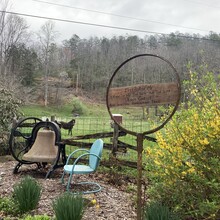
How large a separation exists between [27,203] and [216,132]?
1.93 metres

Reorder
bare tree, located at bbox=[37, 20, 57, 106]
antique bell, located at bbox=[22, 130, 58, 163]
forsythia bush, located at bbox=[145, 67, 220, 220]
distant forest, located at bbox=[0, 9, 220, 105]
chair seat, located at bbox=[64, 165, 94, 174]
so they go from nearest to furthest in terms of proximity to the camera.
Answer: forsythia bush, located at bbox=[145, 67, 220, 220]
chair seat, located at bbox=[64, 165, 94, 174]
antique bell, located at bbox=[22, 130, 58, 163]
distant forest, located at bbox=[0, 9, 220, 105]
bare tree, located at bbox=[37, 20, 57, 106]

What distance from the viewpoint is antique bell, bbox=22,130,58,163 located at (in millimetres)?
4670

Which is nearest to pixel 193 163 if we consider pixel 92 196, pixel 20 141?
pixel 92 196

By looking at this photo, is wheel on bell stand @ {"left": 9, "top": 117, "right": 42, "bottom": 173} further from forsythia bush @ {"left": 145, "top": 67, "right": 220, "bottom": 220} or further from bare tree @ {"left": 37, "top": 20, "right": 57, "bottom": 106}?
bare tree @ {"left": 37, "top": 20, "right": 57, "bottom": 106}

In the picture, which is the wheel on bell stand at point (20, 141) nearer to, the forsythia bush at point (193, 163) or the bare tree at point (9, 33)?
the forsythia bush at point (193, 163)

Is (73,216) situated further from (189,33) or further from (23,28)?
(23,28)

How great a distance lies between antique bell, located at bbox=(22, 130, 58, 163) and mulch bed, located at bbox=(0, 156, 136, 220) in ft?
1.03

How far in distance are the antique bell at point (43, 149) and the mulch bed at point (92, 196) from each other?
315 mm

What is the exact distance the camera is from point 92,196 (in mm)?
3703

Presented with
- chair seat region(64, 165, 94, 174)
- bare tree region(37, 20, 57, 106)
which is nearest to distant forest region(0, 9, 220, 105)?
bare tree region(37, 20, 57, 106)

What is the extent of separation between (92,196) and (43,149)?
1.53 metres

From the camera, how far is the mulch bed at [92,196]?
124 inches

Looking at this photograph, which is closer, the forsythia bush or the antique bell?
the forsythia bush

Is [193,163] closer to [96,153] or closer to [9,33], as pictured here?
[96,153]
